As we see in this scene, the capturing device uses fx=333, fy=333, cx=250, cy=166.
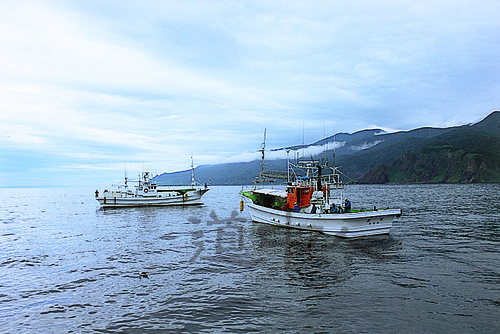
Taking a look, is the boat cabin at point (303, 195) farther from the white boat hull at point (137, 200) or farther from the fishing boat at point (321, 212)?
the white boat hull at point (137, 200)

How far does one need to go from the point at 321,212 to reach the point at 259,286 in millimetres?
18612

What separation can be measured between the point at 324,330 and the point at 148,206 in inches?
3076

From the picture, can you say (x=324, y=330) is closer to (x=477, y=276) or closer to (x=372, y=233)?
(x=477, y=276)

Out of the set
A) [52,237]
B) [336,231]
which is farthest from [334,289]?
[52,237]

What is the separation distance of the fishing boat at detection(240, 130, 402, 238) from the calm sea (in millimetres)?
1516

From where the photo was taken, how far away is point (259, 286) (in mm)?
18969

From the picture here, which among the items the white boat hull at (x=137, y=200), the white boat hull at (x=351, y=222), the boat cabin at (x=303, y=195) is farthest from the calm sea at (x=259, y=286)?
the white boat hull at (x=137, y=200)

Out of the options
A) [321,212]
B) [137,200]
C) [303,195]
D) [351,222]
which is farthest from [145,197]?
[351,222]

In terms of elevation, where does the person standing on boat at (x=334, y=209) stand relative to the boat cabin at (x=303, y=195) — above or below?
below

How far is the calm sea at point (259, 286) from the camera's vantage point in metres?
14.4

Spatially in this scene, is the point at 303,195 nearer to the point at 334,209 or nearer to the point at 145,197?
the point at 334,209

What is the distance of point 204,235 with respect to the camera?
38938 millimetres

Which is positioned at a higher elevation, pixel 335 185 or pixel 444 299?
pixel 335 185

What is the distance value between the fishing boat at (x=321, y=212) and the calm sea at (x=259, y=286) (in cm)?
152
